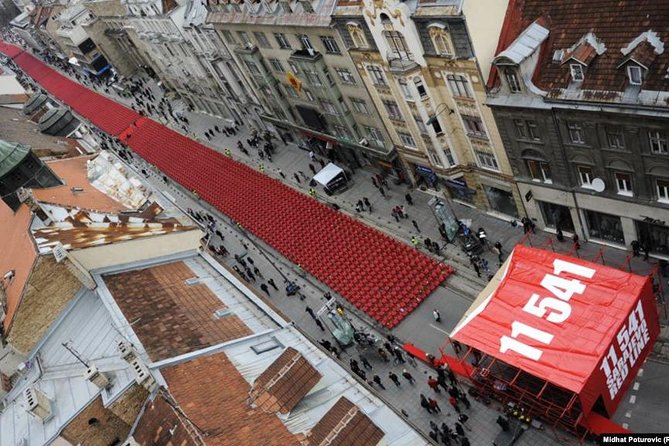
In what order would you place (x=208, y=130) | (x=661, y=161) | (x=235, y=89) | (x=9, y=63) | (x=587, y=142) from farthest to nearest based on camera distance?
(x=9, y=63), (x=208, y=130), (x=235, y=89), (x=587, y=142), (x=661, y=161)

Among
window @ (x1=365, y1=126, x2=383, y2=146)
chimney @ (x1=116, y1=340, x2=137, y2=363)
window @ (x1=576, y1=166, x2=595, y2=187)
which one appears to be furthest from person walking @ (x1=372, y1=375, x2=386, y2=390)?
window @ (x1=365, y1=126, x2=383, y2=146)

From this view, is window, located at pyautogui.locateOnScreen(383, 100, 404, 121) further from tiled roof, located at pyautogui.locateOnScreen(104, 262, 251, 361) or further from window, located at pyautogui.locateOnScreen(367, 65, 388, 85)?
tiled roof, located at pyautogui.locateOnScreen(104, 262, 251, 361)

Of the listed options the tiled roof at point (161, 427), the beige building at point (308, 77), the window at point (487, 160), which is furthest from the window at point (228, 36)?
the tiled roof at point (161, 427)

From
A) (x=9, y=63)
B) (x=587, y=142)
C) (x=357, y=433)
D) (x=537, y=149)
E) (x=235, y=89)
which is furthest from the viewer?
(x=9, y=63)

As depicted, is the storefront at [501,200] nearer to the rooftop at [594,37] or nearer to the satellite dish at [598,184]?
the satellite dish at [598,184]

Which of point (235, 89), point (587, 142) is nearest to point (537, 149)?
point (587, 142)

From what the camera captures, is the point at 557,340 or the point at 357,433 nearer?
the point at 357,433

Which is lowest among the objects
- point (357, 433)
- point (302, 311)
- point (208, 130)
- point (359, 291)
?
point (357, 433)

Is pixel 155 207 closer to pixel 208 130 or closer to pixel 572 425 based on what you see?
pixel 572 425
